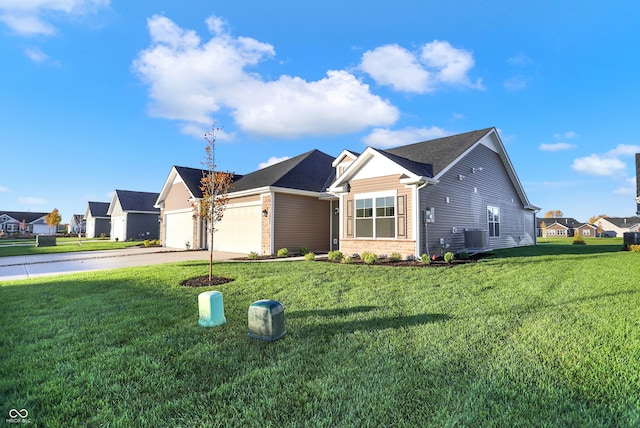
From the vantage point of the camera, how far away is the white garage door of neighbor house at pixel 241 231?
50.4 feet

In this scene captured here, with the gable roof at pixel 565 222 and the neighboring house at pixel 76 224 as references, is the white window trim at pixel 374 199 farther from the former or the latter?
the gable roof at pixel 565 222

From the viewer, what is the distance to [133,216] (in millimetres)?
31250

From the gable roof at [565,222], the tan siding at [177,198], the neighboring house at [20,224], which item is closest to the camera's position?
the tan siding at [177,198]

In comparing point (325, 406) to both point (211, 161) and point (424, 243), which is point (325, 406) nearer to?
point (211, 161)

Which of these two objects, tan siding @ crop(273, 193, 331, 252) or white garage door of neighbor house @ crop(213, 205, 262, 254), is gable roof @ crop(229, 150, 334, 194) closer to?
tan siding @ crop(273, 193, 331, 252)

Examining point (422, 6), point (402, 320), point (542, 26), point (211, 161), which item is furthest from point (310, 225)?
point (542, 26)

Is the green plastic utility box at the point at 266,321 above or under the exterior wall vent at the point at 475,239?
under

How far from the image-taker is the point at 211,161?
25.7ft

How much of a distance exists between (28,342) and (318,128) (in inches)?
674

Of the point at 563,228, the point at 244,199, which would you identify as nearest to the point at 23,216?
the point at 244,199

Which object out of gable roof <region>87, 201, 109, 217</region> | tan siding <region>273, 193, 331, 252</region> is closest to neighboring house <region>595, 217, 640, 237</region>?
tan siding <region>273, 193, 331, 252</region>

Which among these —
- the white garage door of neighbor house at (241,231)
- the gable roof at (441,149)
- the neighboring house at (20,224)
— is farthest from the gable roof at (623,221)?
the neighboring house at (20,224)

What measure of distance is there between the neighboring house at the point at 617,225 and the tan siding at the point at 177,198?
93.3m

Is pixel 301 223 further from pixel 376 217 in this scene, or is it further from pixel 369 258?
pixel 369 258
